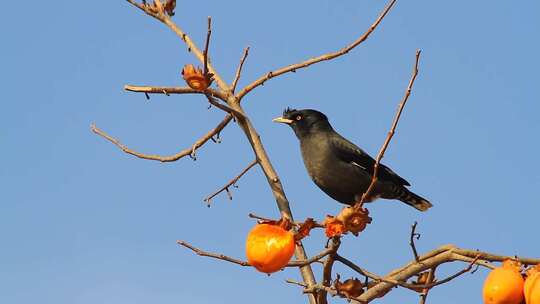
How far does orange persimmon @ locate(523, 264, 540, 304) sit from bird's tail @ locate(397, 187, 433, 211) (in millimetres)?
5020

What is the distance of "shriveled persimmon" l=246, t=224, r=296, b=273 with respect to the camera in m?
3.88

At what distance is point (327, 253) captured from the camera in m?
4.14

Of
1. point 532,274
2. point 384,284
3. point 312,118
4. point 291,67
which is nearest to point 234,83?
point 291,67

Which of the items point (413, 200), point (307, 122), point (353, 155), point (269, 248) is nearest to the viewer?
point (269, 248)

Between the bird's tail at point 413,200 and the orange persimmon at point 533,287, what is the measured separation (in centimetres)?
502

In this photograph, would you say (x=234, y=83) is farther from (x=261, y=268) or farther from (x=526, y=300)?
(x=526, y=300)

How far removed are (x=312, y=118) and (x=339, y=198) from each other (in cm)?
93

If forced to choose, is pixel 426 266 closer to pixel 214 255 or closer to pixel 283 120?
pixel 214 255

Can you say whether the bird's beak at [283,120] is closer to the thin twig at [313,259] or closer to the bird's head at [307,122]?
the bird's head at [307,122]

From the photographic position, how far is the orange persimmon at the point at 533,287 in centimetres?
330

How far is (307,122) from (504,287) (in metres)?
5.03

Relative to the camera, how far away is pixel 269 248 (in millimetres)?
3891

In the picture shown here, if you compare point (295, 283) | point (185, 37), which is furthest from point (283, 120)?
point (295, 283)

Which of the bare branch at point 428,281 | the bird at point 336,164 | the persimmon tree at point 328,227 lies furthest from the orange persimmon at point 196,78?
the bird at point 336,164
